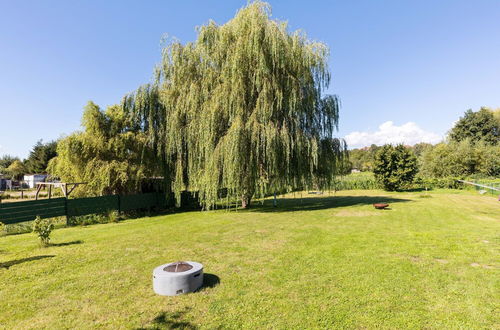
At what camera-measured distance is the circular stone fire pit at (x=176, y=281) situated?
4.64m

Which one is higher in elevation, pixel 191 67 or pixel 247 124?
pixel 191 67

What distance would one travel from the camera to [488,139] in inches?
1866

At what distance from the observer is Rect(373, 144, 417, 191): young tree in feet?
94.3

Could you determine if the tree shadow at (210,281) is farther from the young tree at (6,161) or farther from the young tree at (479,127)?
the young tree at (6,161)

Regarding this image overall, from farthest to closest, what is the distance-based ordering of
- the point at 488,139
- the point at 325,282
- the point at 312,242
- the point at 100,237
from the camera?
the point at 488,139 → the point at 100,237 → the point at 312,242 → the point at 325,282

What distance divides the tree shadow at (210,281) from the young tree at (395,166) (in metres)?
28.7

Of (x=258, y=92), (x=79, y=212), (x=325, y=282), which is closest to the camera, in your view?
(x=325, y=282)

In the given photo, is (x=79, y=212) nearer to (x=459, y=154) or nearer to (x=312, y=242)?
(x=312, y=242)

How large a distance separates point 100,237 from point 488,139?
62913 mm

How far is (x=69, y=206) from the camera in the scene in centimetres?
1246

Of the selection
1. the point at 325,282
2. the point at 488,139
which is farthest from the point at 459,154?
the point at 325,282

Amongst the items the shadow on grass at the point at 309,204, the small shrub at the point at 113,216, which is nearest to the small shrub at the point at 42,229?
the small shrub at the point at 113,216

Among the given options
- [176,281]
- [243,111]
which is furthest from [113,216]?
[176,281]

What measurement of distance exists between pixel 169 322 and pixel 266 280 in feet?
6.94
